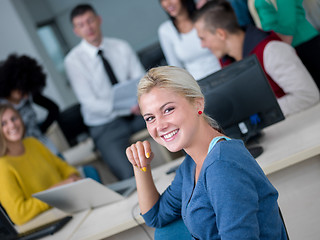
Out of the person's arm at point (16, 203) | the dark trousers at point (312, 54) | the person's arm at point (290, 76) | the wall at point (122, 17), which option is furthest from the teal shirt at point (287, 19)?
the wall at point (122, 17)

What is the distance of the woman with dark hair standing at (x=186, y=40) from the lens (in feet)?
9.27

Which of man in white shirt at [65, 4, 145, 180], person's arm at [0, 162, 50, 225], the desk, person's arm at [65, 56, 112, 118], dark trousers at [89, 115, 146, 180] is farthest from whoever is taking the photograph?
person's arm at [65, 56, 112, 118]

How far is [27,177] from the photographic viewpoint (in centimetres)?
222

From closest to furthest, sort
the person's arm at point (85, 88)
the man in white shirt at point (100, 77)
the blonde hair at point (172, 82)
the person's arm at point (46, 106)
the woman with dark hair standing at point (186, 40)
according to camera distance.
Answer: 1. the blonde hair at point (172, 82)
2. the woman with dark hair standing at point (186, 40)
3. the man in white shirt at point (100, 77)
4. the person's arm at point (85, 88)
5. the person's arm at point (46, 106)

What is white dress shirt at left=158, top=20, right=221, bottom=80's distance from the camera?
9.41 ft

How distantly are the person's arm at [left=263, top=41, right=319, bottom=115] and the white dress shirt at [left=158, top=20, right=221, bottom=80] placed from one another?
3.35ft

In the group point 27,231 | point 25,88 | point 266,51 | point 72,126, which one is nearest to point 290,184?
point 266,51

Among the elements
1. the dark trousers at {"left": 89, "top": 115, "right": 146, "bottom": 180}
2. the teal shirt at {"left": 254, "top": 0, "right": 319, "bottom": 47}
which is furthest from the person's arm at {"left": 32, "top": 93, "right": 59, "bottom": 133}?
the teal shirt at {"left": 254, "top": 0, "right": 319, "bottom": 47}

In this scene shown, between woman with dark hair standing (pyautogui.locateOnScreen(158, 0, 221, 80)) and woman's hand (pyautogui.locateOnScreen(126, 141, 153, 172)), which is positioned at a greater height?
woman with dark hair standing (pyautogui.locateOnScreen(158, 0, 221, 80))

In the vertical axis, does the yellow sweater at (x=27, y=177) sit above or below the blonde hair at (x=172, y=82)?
below

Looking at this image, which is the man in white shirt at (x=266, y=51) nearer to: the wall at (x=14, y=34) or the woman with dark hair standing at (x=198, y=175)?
the woman with dark hair standing at (x=198, y=175)

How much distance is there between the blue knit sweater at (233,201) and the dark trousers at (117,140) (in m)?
1.86

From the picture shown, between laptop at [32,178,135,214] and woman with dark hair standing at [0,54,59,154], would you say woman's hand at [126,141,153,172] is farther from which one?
woman with dark hair standing at [0,54,59,154]

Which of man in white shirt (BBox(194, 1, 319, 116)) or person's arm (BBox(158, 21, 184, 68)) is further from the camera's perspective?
person's arm (BBox(158, 21, 184, 68))
